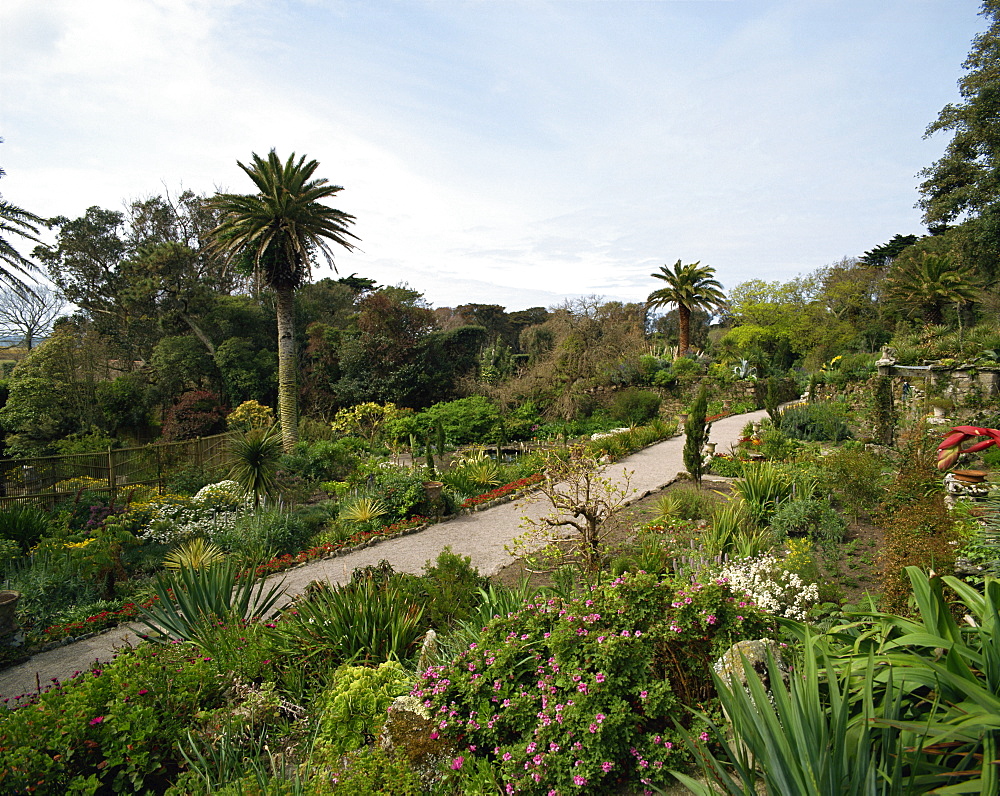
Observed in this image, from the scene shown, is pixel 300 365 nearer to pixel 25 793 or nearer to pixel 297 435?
pixel 297 435

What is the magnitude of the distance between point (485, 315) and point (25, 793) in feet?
127

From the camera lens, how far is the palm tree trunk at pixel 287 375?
17094 millimetres

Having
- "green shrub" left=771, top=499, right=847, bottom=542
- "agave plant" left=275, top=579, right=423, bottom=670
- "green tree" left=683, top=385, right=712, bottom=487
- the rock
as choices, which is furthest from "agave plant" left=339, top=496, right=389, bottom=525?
the rock

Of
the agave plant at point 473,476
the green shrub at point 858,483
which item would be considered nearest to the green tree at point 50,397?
the agave plant at point 473,476

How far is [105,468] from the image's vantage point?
11.9 m

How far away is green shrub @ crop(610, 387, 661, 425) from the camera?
20516 mm

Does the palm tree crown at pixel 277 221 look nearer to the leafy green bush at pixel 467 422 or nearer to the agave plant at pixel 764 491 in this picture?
the leafy green bush at pixel 467 422

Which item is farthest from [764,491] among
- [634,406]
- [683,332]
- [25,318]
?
[25,318]

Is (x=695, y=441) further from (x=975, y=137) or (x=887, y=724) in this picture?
(x=975, y=137)

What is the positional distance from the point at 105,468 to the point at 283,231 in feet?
28.4

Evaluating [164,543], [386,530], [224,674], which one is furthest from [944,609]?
[164,543]

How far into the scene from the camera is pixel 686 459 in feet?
35.4

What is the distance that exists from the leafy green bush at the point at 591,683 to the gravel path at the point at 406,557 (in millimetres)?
2938

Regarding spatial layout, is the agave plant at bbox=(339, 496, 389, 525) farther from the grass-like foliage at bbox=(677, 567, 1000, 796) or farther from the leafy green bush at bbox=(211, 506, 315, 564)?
the grass-like foliage at bbox=(677, 567, 1000, 796)
